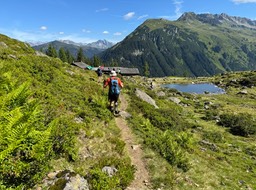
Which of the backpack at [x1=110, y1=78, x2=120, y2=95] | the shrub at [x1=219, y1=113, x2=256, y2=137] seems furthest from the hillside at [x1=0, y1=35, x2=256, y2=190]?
the shrub at [x1=219, y1=113, x2=256, y2=137]

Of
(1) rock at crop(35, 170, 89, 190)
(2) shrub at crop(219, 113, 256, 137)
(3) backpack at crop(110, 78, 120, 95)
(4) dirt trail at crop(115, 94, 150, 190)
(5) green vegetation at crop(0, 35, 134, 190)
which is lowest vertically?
(2) shrub at crop(219, 113, 256, 137)

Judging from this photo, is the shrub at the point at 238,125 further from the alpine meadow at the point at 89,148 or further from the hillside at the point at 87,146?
the alpine meadow at the point at 89,148

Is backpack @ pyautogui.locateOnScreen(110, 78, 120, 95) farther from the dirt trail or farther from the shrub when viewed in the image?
the shrub

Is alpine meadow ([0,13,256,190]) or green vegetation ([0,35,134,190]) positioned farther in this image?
alpine meadow ([0,13,256,190])

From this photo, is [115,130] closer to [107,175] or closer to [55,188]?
[107,175]

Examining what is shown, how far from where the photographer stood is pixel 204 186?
45.5ft

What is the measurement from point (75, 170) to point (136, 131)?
24.2 feet

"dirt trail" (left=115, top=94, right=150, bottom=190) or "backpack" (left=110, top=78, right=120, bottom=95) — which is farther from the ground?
"backpack" (left=110, top=78, right=120, bottom=95)

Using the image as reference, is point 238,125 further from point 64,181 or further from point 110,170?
point 64,181

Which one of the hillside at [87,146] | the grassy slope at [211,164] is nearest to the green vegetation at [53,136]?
the hillside at [87,146]

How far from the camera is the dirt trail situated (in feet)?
40.3

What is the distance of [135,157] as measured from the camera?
1463cm

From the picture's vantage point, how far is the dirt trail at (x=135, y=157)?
12.3 meters

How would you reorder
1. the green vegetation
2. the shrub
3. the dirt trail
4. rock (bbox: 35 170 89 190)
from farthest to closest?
the shrub
the dirt trail
rock (bbox: 35 170 89 190)
the green vegetation
